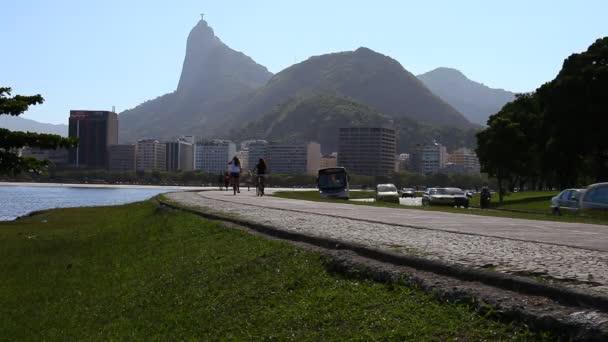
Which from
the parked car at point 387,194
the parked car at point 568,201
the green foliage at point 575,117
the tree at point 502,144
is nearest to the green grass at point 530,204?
the green foliage at point 575,117

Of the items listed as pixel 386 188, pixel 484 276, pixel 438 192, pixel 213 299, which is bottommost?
pixel 213 299

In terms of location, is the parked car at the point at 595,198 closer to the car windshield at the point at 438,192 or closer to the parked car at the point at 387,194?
the car windshield at the point at 438,192

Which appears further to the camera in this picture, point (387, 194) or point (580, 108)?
point (580, 108)

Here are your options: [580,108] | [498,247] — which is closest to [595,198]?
[498,247]

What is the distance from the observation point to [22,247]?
726 inches

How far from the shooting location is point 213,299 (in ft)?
28.5

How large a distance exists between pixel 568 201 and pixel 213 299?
21152mm

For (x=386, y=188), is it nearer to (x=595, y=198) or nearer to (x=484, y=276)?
(x=595, y=198)

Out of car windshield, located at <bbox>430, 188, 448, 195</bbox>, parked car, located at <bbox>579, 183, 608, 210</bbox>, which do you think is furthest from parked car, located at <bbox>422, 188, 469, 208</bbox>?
parked car, located at <bbox>579, 183, 608, 210</bbox>

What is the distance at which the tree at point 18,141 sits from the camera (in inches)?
1284

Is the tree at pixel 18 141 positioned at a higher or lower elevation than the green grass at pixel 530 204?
higher

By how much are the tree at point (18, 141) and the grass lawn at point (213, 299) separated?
18.5 metres

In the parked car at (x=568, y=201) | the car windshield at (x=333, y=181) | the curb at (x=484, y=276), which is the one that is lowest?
the curb at (x=484, y=276)

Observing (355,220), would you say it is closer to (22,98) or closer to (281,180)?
(22,98)
